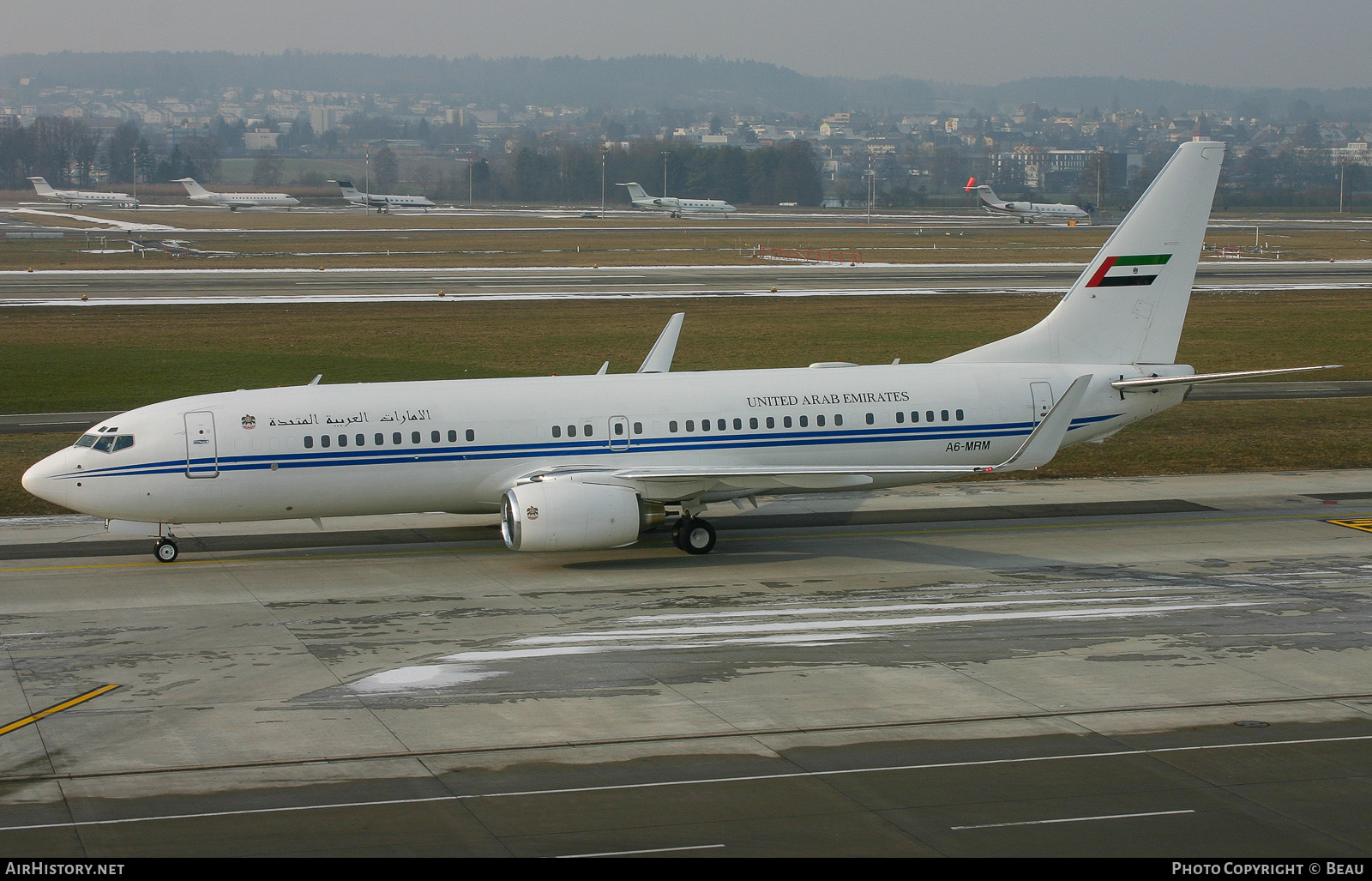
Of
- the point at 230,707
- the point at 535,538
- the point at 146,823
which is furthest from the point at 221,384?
the point at 146,823

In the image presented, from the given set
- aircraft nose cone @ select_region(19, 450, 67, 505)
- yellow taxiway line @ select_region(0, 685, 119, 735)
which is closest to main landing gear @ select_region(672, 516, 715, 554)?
yellow taxiway line @ select_region(0, 685, 119, 735)

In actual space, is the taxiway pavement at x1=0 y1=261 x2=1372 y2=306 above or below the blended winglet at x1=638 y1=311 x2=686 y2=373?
below

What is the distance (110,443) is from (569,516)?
1033 centimetres

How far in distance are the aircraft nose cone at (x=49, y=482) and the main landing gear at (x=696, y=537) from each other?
13.8 meters

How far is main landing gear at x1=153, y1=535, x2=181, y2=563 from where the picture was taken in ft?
102

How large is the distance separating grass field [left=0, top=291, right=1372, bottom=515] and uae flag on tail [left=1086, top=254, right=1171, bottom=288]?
776 centimetres

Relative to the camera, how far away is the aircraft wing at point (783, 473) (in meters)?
29.5

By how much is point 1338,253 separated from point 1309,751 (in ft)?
412

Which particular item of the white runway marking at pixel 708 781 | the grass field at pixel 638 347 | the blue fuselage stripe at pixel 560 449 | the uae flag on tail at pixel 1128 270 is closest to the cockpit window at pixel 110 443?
the blue fuselage stripe at pixel 560 449

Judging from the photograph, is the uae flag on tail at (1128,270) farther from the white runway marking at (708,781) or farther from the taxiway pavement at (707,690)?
the white runway marking at (708,781)

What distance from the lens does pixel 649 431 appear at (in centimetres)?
3162

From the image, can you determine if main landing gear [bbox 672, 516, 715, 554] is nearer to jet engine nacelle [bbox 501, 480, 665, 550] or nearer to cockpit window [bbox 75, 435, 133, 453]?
jet engine nacelle [bbox 501, 480, 665, 550]

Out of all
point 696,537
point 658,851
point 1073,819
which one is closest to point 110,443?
point 696,537
